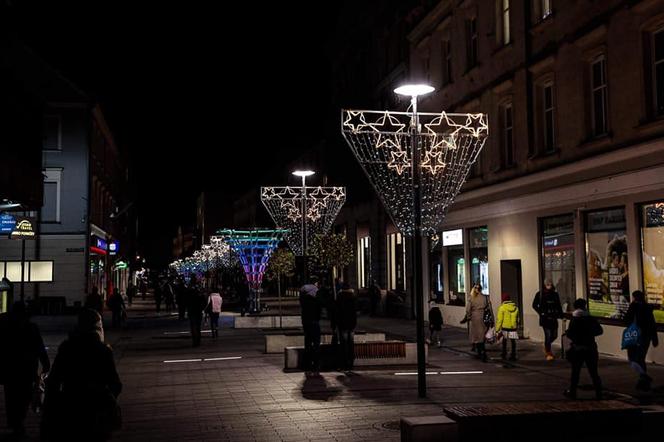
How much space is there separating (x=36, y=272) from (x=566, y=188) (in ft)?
94.3

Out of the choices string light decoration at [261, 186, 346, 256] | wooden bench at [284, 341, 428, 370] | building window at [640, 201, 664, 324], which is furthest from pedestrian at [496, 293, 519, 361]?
string light decoration at [261, 186, 346, 256]

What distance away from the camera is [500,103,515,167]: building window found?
2367 centimetres

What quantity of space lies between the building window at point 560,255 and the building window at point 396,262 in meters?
12.4

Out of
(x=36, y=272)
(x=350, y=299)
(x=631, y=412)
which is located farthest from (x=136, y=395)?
(x=36, y=272)

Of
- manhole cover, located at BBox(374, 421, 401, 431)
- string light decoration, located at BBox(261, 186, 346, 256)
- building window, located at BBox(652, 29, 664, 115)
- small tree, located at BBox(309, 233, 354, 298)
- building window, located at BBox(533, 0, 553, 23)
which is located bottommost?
manhole cover, located at BBox(374, 421, 401, 431)

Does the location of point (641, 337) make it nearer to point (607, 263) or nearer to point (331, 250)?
point (607, 263)

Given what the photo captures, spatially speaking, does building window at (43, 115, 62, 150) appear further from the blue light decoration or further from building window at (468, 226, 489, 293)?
building window at (468, 226, 489, 293)

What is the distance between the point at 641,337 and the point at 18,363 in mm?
9789

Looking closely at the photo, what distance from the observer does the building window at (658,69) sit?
16.2 m

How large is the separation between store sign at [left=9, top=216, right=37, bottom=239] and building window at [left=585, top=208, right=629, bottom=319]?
17245 mm

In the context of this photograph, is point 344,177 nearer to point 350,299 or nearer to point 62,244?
point 62,244

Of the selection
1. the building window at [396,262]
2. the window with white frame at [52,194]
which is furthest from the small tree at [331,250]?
the window with white frame at [52,194]

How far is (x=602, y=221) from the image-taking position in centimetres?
1834

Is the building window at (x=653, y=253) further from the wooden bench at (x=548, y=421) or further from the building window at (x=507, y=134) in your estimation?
the wooden bench at (x=548, y=421)
